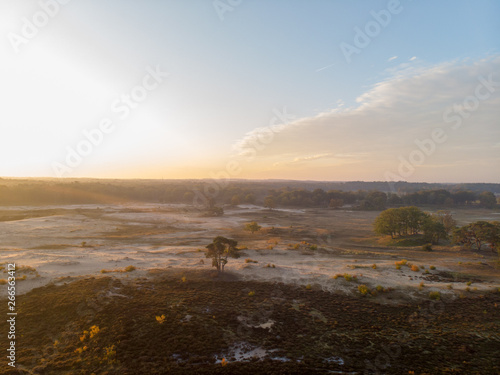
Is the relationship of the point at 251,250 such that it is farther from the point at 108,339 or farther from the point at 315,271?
the point at 108,339

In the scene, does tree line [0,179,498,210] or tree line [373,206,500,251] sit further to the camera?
tree line [0,179,498,210]

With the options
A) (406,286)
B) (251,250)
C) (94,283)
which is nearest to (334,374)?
(406,286)

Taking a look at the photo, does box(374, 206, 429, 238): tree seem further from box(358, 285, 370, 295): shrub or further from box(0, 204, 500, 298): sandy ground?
box(358, 285, 370, 295): shrub

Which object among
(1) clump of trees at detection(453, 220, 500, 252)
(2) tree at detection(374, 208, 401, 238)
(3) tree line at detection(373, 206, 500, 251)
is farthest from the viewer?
(2) tree at detection(374, 208, 401, 238)

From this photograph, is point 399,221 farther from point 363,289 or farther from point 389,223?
point 363,289

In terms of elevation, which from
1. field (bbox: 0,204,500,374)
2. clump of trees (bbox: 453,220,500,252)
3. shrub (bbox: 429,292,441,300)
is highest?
clump of trees (bbox: 453,220,500,252)

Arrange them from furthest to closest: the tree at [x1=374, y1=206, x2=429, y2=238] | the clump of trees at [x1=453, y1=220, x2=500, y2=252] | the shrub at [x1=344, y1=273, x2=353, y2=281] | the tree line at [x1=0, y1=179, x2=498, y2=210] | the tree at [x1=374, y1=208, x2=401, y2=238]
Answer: the tree line at [x1=0, y1=179, x2=498, y2=210], the tree at [x1=374, y1=206, x2=429, y2=238], the tree at [x1=374, y1=208, x2=401, y2=238], the clump of trees at [x1=453, y1=220, x2=500, y2=252], the shrub at [x1=344, y1=273, x2=353, y2=281]

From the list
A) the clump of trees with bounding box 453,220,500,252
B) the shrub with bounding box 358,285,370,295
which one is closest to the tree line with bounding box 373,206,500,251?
the clump of trees with bounding box 453,220,500,252

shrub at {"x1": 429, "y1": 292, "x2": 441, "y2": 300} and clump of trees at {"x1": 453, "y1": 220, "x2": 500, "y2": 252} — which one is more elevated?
clump of trees at {"x1": 453, "y1": 220, "x2": 500, "y2": 252}
